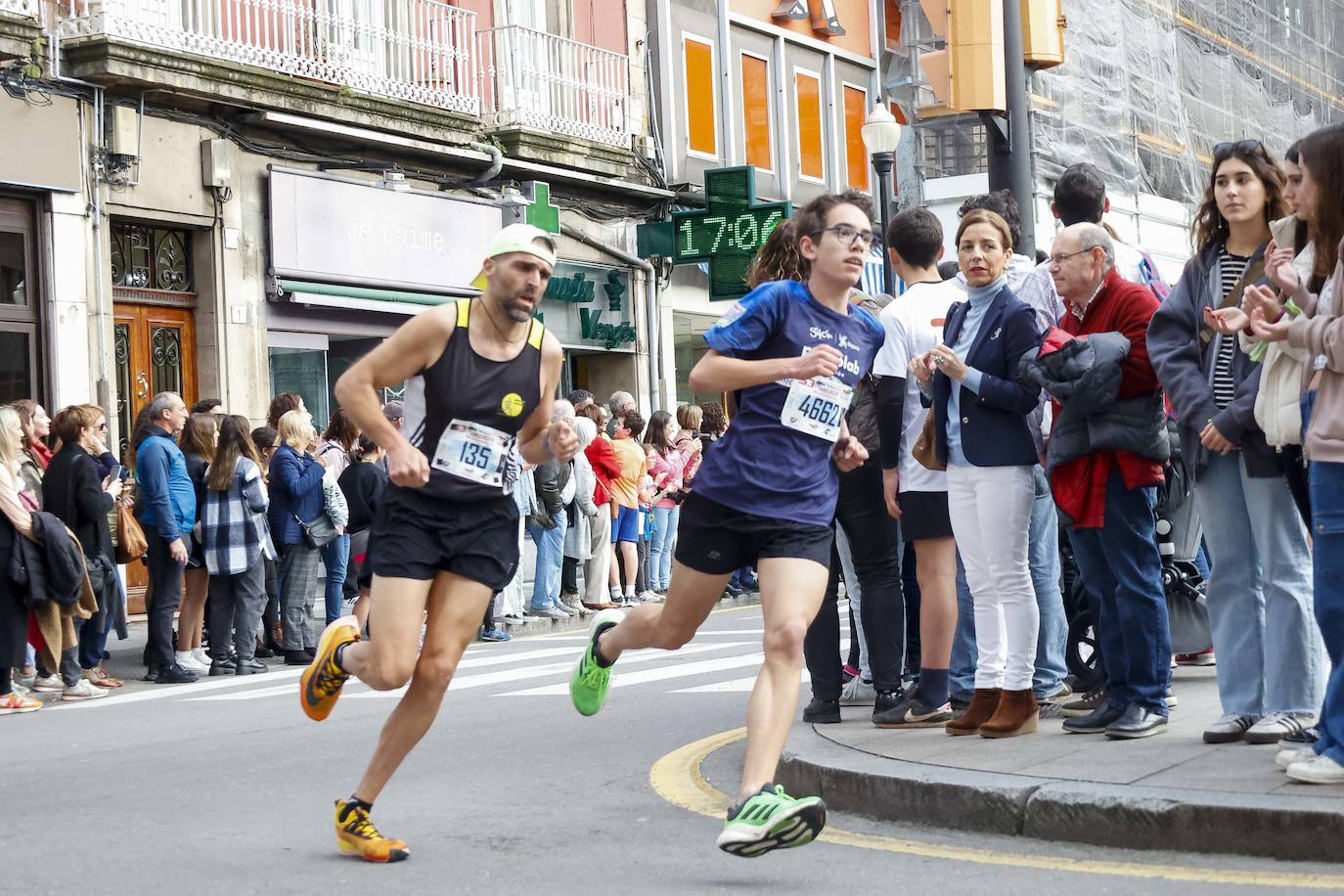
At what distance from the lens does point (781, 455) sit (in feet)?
20.1

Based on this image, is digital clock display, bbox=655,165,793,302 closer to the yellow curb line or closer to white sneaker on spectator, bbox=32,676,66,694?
white sneaker on spectator, bbox=32,676,66,694

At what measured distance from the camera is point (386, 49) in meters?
21.4

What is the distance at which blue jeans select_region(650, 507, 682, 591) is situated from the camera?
1927cm

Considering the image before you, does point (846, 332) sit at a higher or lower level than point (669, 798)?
higher

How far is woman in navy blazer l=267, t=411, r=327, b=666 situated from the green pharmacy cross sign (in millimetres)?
12221

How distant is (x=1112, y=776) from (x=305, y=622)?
29.8 ft

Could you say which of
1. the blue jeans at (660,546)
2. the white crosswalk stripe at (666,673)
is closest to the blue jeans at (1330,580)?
the white crosswalk stripe at (666,673)

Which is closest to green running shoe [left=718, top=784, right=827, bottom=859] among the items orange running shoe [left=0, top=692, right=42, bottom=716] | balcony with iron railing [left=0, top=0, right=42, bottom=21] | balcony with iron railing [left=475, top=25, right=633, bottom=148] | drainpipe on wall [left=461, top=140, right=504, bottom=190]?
orange running shoe [left=0, top=692, right=42, bottom=716]

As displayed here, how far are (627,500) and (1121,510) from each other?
1112 centimetres

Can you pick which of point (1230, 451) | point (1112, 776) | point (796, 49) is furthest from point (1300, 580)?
point (796, 49)

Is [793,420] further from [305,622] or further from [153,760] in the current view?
[305,622]

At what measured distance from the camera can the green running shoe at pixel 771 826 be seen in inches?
210

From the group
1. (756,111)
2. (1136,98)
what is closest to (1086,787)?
(756,111)

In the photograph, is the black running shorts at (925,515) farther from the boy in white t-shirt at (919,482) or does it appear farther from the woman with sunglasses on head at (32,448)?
the woman with sunglasses on head at (32,448)
